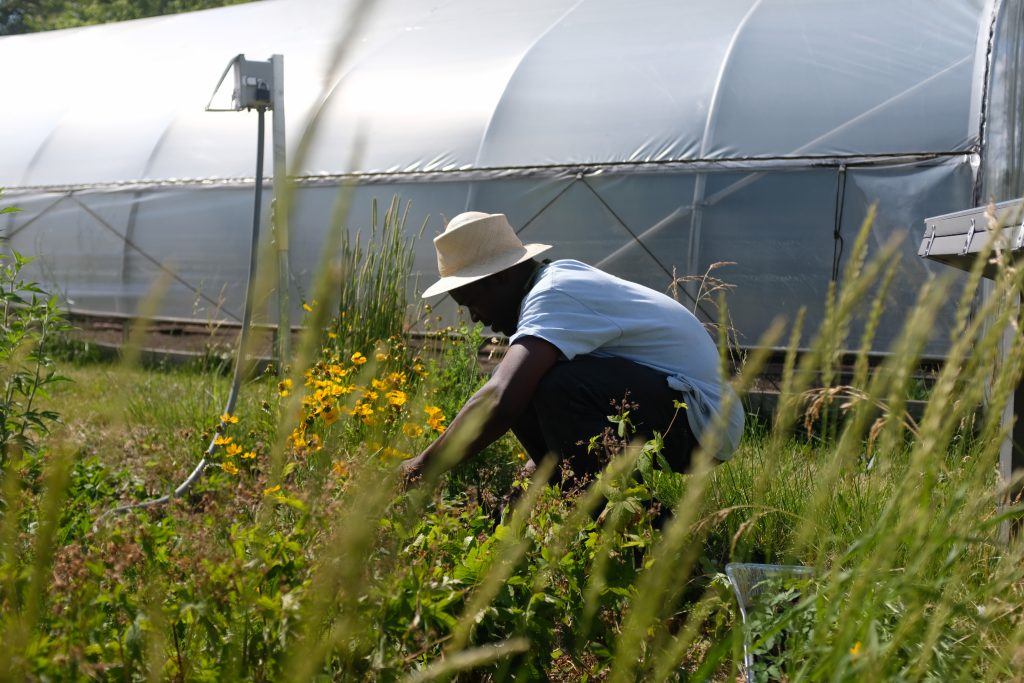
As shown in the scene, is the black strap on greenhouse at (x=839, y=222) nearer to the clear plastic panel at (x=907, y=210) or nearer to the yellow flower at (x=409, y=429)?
the clear plastic panel at (x=907, y=210)

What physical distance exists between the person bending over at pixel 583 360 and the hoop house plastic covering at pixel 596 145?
183cm

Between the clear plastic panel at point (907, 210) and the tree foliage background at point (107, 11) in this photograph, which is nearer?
the clear plastic panel at point (907, 210)

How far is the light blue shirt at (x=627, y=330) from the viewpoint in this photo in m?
3.08

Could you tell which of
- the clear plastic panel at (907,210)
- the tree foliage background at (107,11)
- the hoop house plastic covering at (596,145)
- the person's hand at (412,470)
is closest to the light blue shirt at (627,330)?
the person's hand at (412,470)

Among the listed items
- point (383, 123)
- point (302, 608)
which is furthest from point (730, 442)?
point (383, 123)

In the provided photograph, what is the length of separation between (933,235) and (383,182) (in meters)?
5.33

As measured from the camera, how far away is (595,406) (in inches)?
121

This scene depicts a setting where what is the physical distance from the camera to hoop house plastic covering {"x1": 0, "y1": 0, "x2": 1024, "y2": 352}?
6195 millimetres

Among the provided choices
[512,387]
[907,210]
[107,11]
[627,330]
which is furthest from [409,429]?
[107,11]

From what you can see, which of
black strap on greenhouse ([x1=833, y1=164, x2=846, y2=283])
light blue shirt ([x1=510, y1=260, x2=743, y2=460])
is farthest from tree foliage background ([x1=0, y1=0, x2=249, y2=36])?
light blue shirt ([x1=510, y1=260, x2=743, y2=460])

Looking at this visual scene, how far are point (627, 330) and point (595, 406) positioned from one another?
29 cm

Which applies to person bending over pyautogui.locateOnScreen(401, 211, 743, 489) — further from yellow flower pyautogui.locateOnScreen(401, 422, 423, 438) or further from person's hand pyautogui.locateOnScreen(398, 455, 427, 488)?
yellow flower pyautogui.locateOnScreen(401, 422, 423, 438)

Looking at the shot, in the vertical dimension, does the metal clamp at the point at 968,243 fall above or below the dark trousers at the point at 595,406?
above

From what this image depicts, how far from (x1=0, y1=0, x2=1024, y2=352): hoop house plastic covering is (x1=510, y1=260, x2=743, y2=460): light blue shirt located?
2.10 metres
